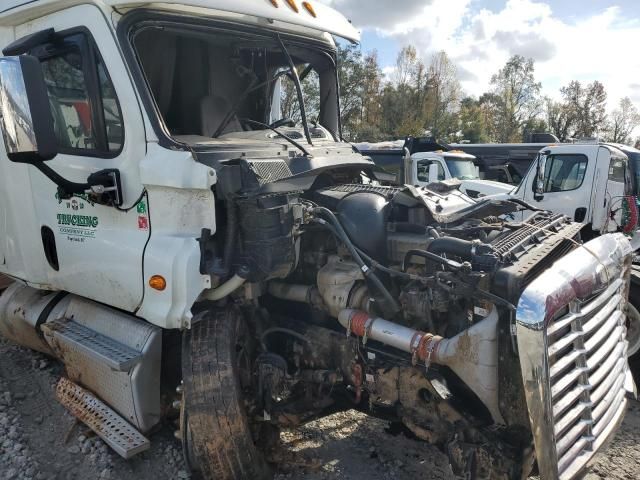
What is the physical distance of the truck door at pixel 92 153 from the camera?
300 centimetres

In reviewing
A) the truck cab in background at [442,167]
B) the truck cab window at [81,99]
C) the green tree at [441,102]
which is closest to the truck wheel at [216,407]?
the truck cab window at [81,99]

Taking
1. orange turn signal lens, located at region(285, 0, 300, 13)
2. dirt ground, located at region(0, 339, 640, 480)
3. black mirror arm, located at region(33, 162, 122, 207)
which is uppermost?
orange turn signal lens, located at region(285, 0, 300, 13)

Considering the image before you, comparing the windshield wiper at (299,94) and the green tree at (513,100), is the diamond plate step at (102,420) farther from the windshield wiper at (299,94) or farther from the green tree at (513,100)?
the green tree at (513,100)

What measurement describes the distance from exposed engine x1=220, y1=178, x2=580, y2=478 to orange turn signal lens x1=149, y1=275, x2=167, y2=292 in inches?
16.6

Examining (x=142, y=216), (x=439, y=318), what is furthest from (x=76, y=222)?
(x=439, y=318)

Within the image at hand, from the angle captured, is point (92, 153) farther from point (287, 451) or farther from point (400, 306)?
point (287, 451)

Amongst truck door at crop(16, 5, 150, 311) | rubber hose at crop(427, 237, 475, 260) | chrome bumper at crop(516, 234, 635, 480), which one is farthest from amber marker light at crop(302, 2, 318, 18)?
chrome bumper at crop(516, 234, 635, 480)

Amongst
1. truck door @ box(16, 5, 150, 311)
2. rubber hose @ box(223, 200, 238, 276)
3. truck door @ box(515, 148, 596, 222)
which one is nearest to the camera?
rubber hose @ box(223, 200, 238, 276)

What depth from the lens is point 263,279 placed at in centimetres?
296

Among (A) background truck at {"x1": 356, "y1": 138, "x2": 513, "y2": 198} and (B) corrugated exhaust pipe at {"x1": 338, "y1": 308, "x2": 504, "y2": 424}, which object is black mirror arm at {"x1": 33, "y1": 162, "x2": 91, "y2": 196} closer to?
(B) corrugated exhaust pipe at {"x1": 338, "y1": 308, "x2": 504, "y2": 424}

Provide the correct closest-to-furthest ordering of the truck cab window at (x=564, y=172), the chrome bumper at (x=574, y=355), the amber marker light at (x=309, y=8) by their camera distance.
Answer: the chrome bumper at (x=574, y=355), the amber marker light at (x=309, y=8), the truck cab window at (x=564, y=172)

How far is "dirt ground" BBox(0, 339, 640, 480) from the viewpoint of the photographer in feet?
10.7

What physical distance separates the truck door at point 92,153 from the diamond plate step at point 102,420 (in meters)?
0.72

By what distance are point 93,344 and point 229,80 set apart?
89.0 inches
